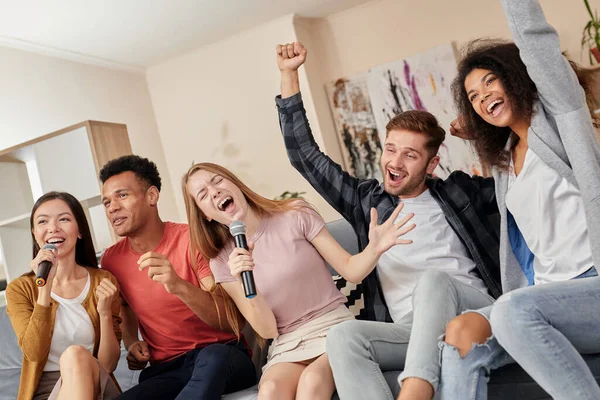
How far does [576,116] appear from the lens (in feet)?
5.13

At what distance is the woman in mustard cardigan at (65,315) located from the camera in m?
1.95

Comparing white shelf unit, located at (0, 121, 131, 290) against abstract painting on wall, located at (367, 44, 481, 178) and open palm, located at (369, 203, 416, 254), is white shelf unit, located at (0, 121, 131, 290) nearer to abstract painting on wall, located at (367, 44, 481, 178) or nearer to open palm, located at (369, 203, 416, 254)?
abstract painting on wall, located at (367, 44, 481, 178)

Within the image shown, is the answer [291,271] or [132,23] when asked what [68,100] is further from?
[291,271]

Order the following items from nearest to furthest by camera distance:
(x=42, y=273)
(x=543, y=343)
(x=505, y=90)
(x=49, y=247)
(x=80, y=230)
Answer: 1. (x=543, y=343)
2. (x=505, y=90)
3. (x=42, y=273)
4. (x=49, y=247)
5. (x=80, y=230)

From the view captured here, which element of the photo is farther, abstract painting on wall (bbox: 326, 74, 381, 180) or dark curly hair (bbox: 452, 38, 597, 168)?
abstract painting on wall (bbox: 326, 74, 381, 180)

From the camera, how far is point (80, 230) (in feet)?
7.40

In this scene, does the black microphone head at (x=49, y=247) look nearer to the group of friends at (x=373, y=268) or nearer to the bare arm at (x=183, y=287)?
the group of friends at (x=373, y=268)

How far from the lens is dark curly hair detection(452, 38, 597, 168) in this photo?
1680 mm

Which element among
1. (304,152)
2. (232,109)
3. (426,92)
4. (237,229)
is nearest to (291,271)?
(237,229)

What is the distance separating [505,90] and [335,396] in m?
0.91

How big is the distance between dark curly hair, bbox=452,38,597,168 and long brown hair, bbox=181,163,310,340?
1.87 ft

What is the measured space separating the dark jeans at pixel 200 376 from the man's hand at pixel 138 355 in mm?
46

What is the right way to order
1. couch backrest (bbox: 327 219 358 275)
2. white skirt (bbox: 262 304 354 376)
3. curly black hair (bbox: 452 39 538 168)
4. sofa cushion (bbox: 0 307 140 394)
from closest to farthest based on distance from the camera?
1. curly black hair (bbox: 452 39 538 168)
2. white skirt (bbox: 262 304 354 376)
3. couch backrest (bbox: 327 219 358 275)
4. sofa cushion (bbox: 0 307 140 394)

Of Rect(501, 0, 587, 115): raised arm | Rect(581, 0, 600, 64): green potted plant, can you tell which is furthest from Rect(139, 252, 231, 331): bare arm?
Rect(581, 0, 600, 64): green potted plant
